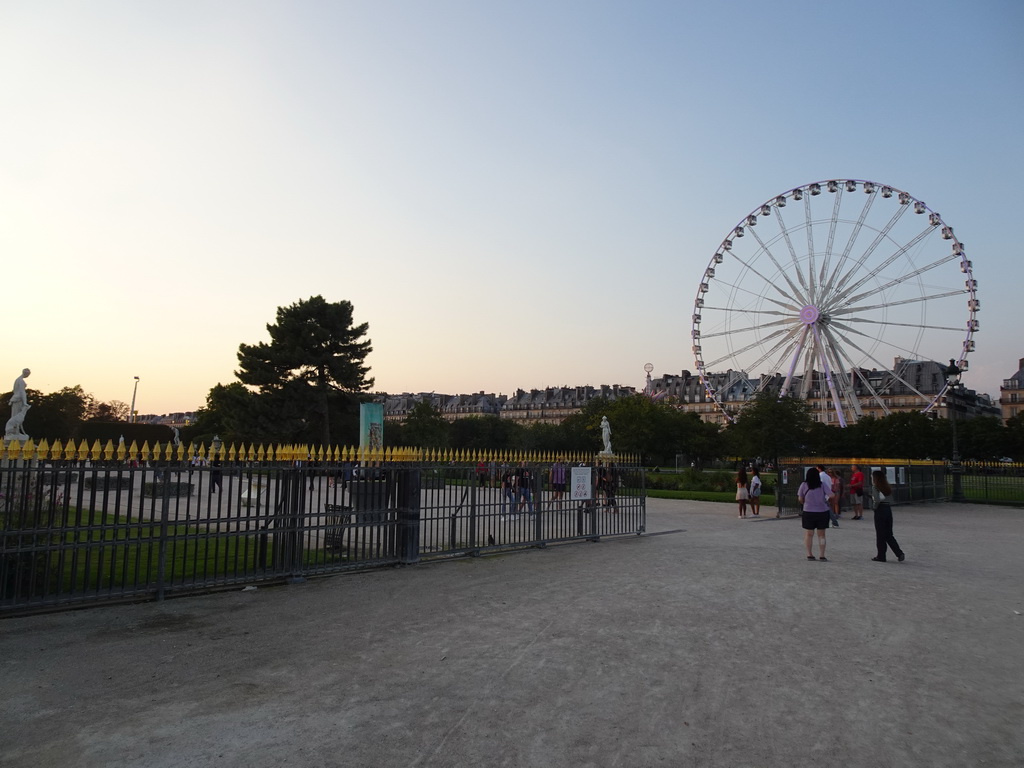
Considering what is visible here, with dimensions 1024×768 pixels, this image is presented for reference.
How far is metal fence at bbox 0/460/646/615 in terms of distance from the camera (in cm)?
813

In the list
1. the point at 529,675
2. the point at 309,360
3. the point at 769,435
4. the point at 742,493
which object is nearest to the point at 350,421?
the point at 309,360

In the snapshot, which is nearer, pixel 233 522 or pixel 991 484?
pixel 233 522

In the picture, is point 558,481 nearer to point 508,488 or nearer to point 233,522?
point 508,488

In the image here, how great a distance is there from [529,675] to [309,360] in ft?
154

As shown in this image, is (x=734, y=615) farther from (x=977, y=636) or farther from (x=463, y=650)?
(x=463, y=650)

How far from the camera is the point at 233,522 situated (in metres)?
9.80

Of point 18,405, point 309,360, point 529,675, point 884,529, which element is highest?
point 309,360

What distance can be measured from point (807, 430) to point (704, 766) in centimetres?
5979

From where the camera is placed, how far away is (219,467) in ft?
30.0

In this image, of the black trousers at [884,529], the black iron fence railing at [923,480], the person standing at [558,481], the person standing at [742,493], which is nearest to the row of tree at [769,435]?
the black iron fence railing at [923,480]

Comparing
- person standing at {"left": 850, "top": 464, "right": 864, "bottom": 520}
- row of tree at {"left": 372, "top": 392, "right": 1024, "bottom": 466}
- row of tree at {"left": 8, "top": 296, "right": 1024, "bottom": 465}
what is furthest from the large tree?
person standing at {"left": 850, "top": 464, "right": 864, "bottom": 520}

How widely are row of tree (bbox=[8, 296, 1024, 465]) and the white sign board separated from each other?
32.6m

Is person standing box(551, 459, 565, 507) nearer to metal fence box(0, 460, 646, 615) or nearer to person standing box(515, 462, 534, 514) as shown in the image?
metal fence box(0, 460, 646, 615)

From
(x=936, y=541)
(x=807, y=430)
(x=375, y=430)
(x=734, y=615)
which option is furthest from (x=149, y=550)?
(x=807, y=430)
